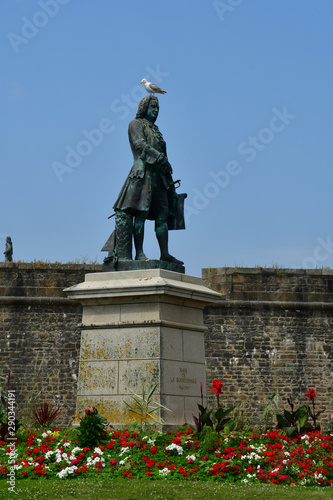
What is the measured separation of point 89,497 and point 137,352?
7.52ft

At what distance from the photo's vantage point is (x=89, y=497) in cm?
600

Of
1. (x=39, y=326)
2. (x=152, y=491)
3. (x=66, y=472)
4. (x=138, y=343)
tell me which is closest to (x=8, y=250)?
(x=39, y=326)

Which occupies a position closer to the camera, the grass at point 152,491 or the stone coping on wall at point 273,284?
the grass at point 152,491

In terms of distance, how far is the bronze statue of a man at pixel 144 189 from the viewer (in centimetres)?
882

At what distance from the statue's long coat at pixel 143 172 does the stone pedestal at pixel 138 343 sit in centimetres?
86

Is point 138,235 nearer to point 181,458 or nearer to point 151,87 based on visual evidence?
point 151,87

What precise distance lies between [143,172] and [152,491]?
12.6ft

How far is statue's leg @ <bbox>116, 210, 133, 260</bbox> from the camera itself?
8831mm

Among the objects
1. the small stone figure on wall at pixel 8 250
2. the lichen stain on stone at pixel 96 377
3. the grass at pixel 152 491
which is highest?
the small stone figure on wall at pixel 8 250

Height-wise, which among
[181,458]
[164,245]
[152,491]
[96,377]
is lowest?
[152,491]

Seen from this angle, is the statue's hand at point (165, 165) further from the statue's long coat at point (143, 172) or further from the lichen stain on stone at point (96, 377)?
the lichen stain on stone at point (96, 377)

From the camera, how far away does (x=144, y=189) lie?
8836mm

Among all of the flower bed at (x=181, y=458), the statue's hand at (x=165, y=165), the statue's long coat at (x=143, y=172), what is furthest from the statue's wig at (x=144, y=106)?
the flower bed at (x=181, y=458)

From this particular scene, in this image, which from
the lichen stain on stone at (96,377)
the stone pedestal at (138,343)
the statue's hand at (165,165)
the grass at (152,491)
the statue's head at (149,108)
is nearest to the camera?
the grass at (152,491)
